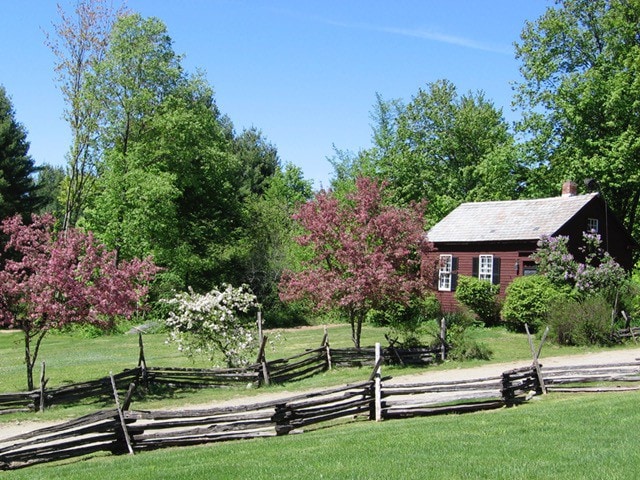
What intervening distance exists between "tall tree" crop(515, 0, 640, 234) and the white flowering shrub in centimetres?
2197

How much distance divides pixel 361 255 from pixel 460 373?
437cm

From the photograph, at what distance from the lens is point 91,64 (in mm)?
35406

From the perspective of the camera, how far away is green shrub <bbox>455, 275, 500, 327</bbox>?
30.3 m

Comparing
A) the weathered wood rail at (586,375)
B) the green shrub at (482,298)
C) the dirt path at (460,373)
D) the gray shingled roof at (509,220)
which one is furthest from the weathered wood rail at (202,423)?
the gray shingled roof at (509,220)

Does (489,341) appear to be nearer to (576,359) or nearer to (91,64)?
(576,359)

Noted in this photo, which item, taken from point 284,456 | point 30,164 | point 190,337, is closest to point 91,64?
point 30,164

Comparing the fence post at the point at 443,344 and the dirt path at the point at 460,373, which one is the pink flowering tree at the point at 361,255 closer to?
the fence post at the point at 443,344

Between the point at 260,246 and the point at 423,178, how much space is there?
42.1 ft

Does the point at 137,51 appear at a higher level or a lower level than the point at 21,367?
higher

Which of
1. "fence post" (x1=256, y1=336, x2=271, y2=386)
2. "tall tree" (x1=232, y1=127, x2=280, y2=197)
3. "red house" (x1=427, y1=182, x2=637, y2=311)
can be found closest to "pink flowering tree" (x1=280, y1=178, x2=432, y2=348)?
"fence post" (x1=256, y1=336, x2=271, y2=386)

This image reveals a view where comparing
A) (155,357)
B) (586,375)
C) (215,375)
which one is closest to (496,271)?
(586,375)

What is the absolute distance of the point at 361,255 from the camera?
2005cm

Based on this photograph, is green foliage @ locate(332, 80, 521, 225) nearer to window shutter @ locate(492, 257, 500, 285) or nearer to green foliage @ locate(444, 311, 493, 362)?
window shutter @ locate(492, 257, 500, 285)

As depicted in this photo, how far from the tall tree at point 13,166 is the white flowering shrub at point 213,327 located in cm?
2797
